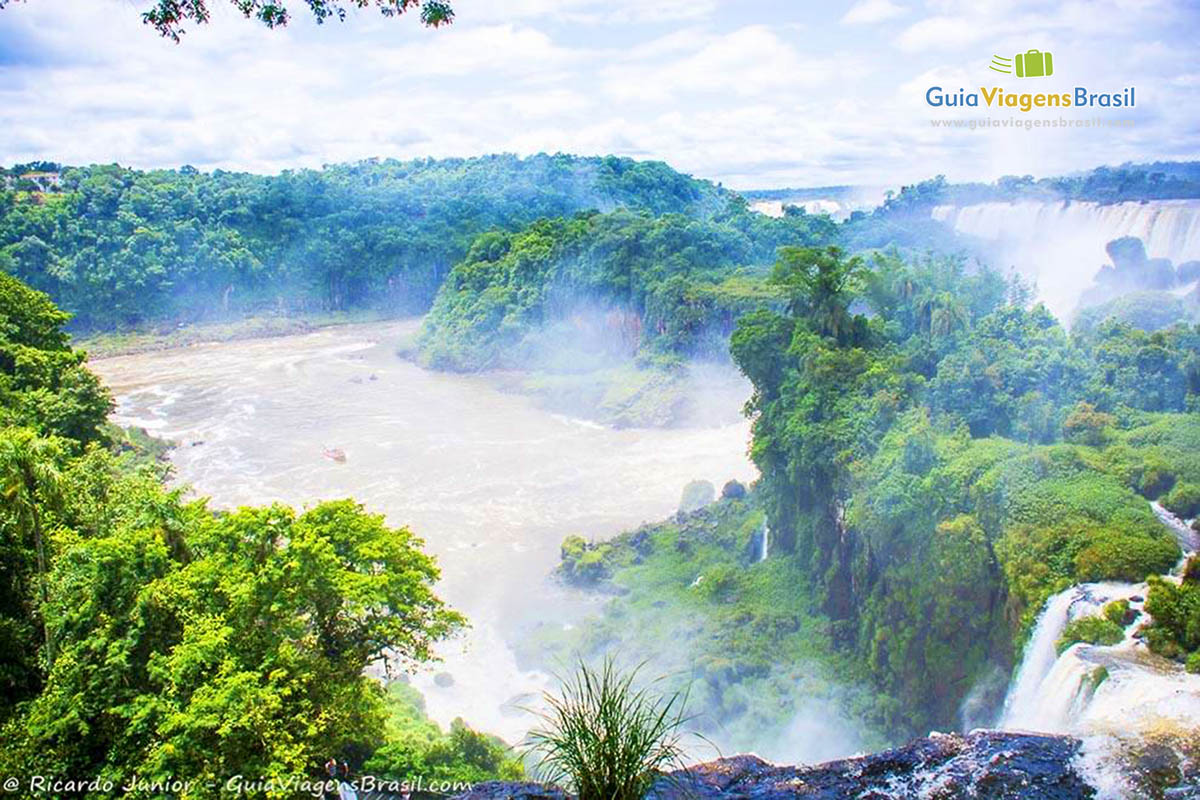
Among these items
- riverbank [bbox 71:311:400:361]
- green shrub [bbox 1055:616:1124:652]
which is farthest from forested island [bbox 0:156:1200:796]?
riverbank [bbox 71:311:400:361]

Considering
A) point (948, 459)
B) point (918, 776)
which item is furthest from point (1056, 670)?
point (948, 459)

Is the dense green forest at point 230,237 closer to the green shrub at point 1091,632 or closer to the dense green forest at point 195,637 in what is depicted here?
the dense green forest at point 195,637

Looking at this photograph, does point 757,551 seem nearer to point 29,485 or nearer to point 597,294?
point 29,485

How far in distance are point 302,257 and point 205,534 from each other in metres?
76.6

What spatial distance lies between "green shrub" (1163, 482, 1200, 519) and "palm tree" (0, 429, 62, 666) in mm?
20902

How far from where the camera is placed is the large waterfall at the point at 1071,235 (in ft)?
119

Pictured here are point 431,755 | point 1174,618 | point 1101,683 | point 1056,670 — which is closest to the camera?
point 1101,683

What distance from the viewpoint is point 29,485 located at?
1372 cm

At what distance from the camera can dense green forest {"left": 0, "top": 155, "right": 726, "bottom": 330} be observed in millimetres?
73188

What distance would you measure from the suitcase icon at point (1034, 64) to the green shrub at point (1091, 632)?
52.8ft

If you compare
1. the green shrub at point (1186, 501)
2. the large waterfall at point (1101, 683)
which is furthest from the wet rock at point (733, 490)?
the large waterfall at point (1101, 683)

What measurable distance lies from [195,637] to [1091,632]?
47.0ft

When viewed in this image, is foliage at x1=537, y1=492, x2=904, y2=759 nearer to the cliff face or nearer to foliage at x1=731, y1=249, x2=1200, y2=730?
foliage at x1=731, y1=249, x2=1200, y2=730

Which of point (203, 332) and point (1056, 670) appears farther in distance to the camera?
point (203, 332)
